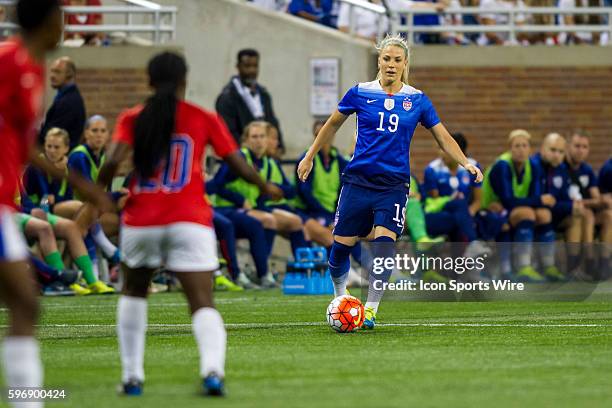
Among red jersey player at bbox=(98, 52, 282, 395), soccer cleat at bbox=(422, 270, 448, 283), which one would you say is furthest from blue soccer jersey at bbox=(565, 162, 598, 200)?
red jersey player at bbox=(98, 52, 282, 395)

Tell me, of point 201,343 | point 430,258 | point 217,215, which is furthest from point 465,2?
point 201,343

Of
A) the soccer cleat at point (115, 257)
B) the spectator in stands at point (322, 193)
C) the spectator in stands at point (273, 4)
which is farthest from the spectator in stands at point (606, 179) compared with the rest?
the soccer cleat at point (115, 257)

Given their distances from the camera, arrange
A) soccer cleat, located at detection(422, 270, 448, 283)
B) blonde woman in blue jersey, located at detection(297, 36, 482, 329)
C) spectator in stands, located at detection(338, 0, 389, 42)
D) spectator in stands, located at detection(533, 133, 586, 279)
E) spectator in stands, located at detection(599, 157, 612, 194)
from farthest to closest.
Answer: spectator in stands, located at detection(338, 0, 389, 42) < spectator in stands, located at detection(599, 157, 612, 194) < spectator in stands, located at detection(533, 133, 586, 279) < soccer cleat, located at detection(422, 270, 448, 283) < blonde woman in blue jersey, located at detection(297, 36, 482, 329)

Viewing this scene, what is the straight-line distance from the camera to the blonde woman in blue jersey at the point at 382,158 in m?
11.4

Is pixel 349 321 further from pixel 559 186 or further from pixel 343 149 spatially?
pixel 343 149

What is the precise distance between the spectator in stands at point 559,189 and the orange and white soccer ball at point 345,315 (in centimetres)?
860

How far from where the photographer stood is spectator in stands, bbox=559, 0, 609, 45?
2312 centimetres

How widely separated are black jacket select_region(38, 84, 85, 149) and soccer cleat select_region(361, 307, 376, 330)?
720 cm

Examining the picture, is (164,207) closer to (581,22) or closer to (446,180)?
(446,180)

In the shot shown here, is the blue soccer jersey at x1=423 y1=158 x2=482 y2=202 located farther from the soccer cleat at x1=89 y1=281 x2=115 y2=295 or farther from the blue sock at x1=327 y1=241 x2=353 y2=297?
the blue sock at x1=327 y1=241 x2=353 y2=297

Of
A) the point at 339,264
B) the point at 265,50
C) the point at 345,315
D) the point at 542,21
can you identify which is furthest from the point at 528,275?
the point at 542,21

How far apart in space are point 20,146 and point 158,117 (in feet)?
3.34

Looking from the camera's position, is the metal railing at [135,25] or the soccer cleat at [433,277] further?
the metal railing at [135,25]

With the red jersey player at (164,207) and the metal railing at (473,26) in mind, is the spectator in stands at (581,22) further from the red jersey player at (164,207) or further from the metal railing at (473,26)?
the red jersey player at (164,207)
